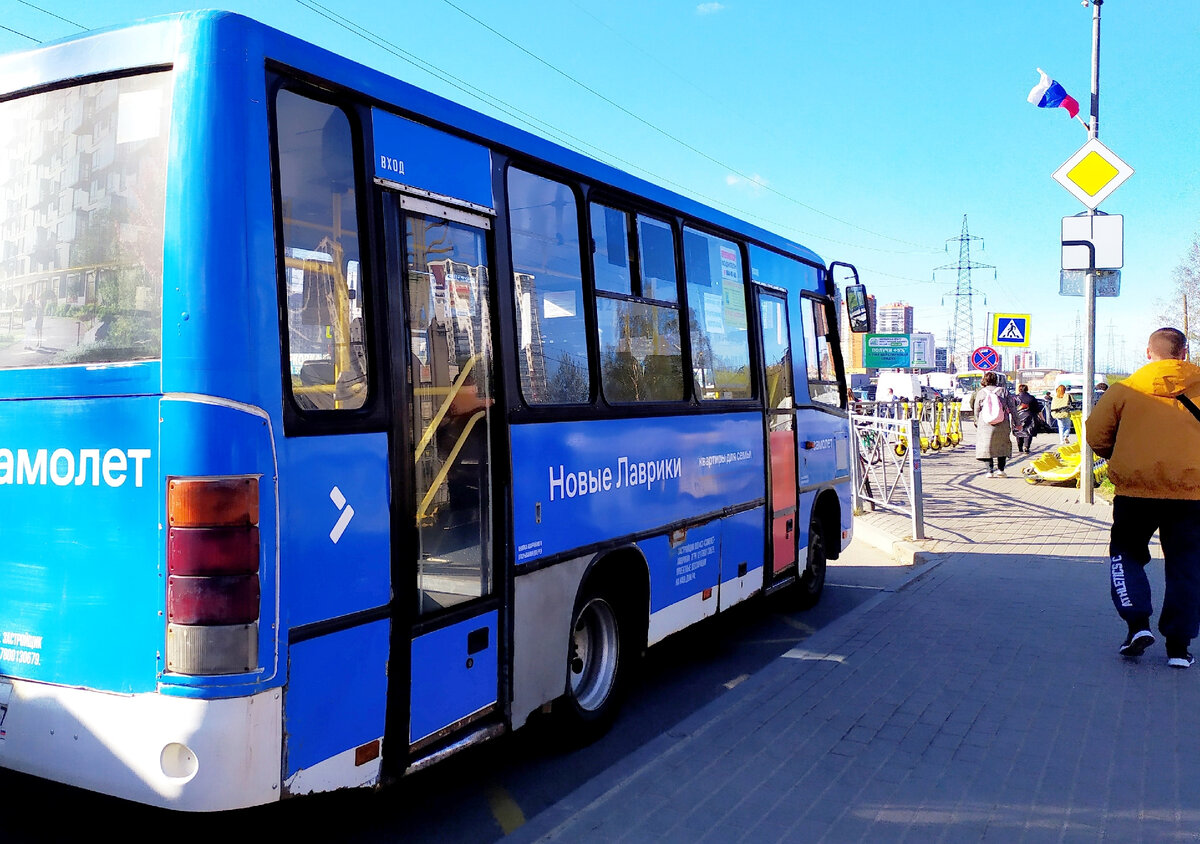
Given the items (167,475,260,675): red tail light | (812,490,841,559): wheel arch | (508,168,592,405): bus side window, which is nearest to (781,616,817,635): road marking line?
(812,490,841,559): wheel arch

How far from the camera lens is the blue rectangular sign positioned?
3.80 meters

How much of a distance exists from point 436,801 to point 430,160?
2.86 meters

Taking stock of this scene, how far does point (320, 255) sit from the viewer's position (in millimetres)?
3521

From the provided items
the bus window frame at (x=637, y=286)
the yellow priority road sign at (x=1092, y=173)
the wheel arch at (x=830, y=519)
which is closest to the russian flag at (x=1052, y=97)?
the yellow priority road sign at (x=1092, y=173)

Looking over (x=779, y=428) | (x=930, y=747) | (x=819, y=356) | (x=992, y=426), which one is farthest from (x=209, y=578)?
(x=992, y=426)

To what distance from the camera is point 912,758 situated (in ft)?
15.4

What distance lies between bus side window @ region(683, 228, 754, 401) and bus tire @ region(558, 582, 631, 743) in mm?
1731

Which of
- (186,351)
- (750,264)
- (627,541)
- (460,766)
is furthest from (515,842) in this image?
(750,264)

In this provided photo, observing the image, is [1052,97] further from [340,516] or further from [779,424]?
[340,516]

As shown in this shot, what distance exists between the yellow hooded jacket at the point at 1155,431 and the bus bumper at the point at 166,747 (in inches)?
212

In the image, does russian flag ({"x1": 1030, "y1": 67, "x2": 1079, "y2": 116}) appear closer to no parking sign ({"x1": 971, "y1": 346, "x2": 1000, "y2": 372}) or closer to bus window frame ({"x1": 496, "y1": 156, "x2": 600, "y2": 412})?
no parking sign ({"x1": 971, "y1": 346, "x2": 1000, "y2": 372})

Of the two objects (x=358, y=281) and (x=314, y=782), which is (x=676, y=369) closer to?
(x=358, y=281)

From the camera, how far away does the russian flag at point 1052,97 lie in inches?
606

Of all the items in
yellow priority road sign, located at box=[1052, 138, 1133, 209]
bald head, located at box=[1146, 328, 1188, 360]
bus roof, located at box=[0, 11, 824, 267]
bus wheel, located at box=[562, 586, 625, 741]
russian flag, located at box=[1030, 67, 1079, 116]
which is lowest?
bus wheel, located at box=[562, 586, 625, 741]
